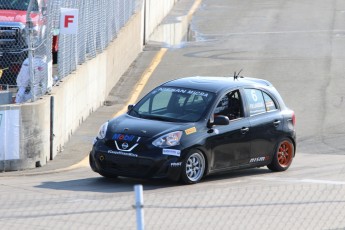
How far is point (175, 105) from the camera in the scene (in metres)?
14.0

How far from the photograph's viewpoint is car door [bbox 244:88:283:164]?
47.3 ft

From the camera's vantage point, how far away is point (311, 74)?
25406 mm

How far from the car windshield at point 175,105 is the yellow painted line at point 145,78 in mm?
6292

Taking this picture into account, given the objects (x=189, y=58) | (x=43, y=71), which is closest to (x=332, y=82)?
(x=189, y=58)

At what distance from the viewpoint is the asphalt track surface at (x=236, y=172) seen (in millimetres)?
10398

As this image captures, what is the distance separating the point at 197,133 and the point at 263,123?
5.13ft

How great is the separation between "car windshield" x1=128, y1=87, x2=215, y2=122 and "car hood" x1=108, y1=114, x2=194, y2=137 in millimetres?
232

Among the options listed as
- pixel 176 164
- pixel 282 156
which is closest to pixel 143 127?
pixel 176 164

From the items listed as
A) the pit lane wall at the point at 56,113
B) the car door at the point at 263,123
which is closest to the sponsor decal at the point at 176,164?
the car door at the point at 263,123

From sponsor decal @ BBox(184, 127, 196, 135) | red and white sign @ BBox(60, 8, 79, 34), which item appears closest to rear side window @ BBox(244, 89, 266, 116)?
sponsor decal @ BBox(184, 127, 196, 135)

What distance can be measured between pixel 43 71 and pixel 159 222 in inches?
264

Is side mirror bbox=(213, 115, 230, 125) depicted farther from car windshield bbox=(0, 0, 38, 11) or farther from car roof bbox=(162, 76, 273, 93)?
car windshield bbox=(0, 0, 38, 11)

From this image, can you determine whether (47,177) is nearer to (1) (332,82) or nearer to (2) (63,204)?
(2) (63,204)

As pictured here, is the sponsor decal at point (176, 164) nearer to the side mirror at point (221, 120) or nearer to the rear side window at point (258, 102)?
the side mirror at point (221, 120)
